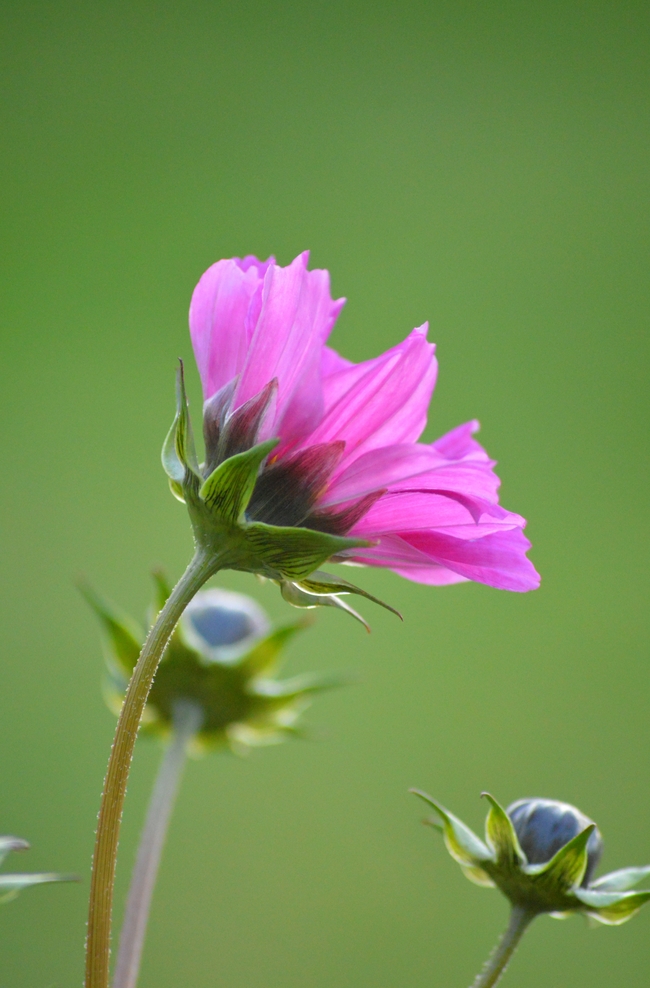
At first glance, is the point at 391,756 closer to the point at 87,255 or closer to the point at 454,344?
the point at 454,344

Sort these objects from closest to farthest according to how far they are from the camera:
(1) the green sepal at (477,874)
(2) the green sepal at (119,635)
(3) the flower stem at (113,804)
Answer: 1. (3) the flower stem at (113,804)
2. (1) the green sepal at (477,874)
3. (2) the green sepal at (119,635)

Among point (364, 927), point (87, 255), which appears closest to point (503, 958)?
point (364, 927)

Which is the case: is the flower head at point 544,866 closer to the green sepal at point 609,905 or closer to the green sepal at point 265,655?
the green sepal at point 609,905

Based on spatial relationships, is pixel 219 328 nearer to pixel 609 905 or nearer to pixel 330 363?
pixel 330 363

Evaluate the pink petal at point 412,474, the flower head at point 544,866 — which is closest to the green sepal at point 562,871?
the flower head at point 544,866

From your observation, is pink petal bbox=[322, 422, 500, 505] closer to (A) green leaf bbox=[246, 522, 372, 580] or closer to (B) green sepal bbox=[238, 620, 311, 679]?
(A) green leaf bbox=[246, 522, 372, 580]

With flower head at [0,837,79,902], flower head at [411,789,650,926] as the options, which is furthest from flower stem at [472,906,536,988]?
flower head at [0,837,79,902]
